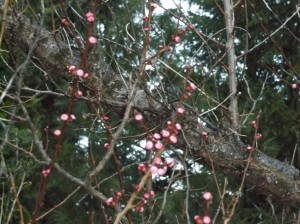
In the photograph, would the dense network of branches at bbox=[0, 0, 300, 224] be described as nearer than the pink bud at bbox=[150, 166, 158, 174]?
No

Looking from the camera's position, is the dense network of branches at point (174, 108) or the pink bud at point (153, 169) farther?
the dense network of branches at point (174, 108)

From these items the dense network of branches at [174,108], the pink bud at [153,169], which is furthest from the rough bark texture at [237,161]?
the pink bud at [153,169]

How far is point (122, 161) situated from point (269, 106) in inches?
72.0

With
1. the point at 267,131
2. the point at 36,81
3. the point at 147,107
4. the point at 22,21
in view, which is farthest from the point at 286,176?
the point at 36,81

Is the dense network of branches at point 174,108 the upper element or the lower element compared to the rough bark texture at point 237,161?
upper

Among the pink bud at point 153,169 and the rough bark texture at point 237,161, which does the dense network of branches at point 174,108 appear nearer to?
the rough bark texture at point 237,161

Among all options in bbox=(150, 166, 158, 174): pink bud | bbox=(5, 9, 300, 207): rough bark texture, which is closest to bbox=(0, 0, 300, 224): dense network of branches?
bbox=(5, 9, 300, 207): rough bark texture

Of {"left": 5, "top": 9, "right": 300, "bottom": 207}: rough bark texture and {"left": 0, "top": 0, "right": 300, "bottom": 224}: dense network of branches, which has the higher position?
{"left": 0, "top": 0, "right": 300, "bottom": 224}: dense network of branches

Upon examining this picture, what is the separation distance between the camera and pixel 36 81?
6.59m

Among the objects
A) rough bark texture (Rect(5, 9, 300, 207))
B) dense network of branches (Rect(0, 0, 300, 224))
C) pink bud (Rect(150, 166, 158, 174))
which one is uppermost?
dense network of branches (Rect(0, 0, 300, 224))

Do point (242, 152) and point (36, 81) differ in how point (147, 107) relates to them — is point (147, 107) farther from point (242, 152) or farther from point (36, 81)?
point (36, 81)

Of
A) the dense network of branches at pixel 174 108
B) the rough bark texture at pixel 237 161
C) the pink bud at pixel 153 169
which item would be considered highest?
the dense network of branches at pixel 174 108

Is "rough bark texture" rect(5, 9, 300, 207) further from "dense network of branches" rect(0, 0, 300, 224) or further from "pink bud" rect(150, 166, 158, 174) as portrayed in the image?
"pink bud" rect(150, 166, 158, 174)

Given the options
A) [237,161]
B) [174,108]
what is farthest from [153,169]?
[237,161]
